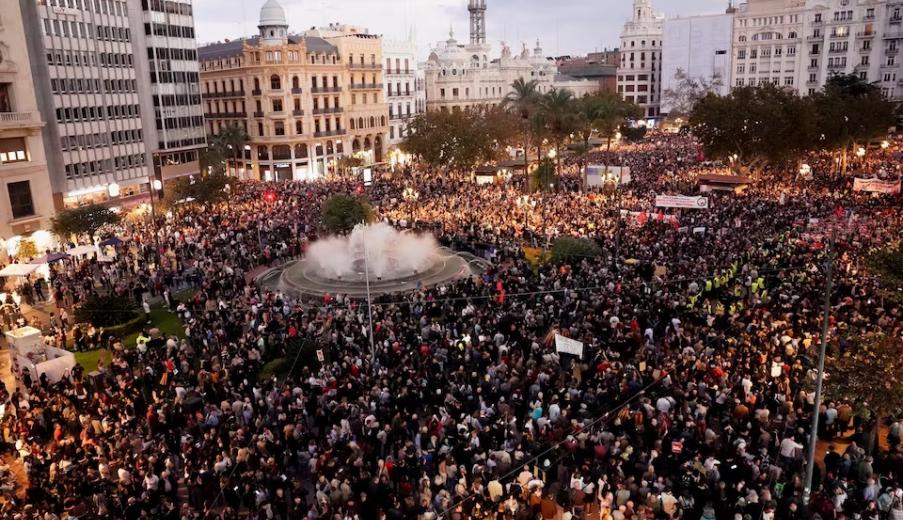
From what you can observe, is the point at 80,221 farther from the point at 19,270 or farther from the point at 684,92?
the point at 684,92

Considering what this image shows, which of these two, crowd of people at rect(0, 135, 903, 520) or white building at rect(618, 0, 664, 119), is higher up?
white building at rect(618, 0, 664, 119)

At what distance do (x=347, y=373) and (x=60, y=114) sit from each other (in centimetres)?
3792

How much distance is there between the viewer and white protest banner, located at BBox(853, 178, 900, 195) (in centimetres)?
3628

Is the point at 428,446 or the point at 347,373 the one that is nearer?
the point at 428,446

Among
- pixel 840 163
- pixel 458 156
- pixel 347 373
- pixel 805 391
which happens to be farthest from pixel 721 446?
pixel 840 163

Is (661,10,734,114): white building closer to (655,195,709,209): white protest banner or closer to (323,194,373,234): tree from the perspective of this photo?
(655,195,709,209): white protest banner

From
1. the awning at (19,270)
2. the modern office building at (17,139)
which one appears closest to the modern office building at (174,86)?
the modern office building at (17,139)

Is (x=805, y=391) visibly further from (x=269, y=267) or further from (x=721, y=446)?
(x=269, y=267)

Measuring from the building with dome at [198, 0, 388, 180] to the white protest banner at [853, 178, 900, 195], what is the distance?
48051mm

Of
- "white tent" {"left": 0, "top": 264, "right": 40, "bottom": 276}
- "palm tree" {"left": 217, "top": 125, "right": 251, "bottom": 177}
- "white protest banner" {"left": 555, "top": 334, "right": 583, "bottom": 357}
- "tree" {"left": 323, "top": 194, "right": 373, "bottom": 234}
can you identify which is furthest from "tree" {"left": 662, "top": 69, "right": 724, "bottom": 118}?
"white protest banner" {"left": 555, "top": 334, "right": 583, "bottom": 357}

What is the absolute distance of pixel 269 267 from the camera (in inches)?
1238

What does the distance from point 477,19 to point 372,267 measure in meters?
114

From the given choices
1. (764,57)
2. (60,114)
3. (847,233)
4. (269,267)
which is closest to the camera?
(847,233)

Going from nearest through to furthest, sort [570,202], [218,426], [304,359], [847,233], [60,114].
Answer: [218,426] → [304,359] → [847,233] → [570,202] → [60,114]
